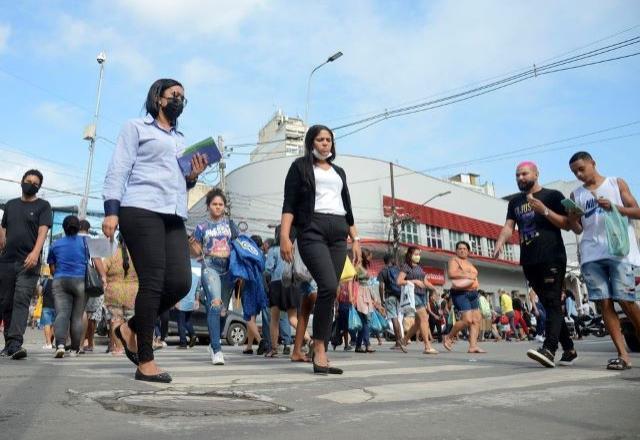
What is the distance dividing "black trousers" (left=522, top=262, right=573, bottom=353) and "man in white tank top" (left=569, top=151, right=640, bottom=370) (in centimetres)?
25

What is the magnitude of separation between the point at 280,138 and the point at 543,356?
43.0 metres

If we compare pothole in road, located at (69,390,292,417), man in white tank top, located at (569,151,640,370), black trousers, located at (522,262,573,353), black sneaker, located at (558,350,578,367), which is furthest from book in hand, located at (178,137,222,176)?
black sneaker, located at (558,350,578,367)

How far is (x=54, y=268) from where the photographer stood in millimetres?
7094

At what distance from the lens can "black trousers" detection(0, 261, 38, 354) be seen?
5941mm

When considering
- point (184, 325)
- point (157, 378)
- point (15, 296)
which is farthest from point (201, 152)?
point (184, 325)

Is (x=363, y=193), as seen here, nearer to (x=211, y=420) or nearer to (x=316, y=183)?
(x=316, y=183)

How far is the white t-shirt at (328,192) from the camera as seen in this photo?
16.0 ft

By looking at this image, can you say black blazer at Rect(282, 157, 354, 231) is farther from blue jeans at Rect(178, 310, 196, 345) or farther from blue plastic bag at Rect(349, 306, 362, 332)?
blue jeans at Rect(178, 310, 196, 345)

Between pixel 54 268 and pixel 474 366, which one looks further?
pixel 54 268

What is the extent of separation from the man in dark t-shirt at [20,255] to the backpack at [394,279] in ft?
18.8

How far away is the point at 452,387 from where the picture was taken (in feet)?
12.5

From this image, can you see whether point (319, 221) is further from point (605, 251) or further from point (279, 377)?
point (605, 251)

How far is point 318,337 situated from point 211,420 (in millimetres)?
2304

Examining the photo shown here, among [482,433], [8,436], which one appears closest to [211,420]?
Answer: [8,436]
